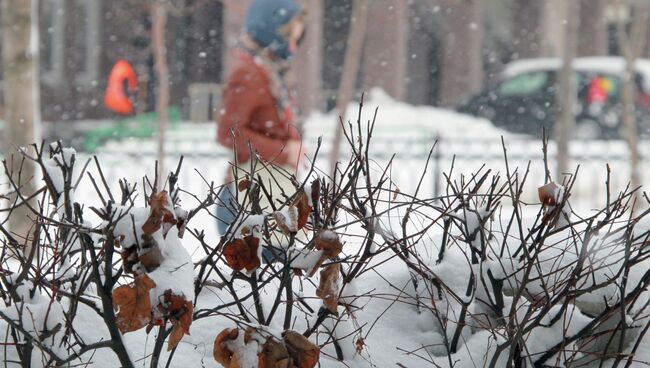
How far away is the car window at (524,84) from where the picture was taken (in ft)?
71.4

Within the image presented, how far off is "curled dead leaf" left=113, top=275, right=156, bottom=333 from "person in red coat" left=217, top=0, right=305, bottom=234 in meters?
2.83

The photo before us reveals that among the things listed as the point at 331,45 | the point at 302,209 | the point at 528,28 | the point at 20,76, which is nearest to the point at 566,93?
the point at 20,76

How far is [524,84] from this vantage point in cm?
2194

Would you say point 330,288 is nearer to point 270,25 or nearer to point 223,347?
point 223,347

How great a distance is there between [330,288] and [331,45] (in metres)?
23.6

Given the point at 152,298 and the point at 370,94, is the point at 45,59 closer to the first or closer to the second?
the point at 370,94

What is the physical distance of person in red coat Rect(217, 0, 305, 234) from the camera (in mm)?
4938

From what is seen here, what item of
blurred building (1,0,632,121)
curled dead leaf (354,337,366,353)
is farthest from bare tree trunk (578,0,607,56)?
curled dead leaf (354,337,366,353)

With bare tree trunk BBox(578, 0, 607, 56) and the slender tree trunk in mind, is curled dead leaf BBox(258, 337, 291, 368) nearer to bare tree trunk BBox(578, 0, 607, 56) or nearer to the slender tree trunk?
the slender tree trunk

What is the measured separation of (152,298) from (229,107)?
3185 mm

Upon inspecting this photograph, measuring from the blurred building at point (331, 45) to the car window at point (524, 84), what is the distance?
10.6 ft

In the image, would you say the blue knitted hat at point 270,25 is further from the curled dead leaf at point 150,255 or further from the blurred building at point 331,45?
the blurred building at point 331,45

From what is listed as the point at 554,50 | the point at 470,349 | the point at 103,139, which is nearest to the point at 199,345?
the point at 470,349

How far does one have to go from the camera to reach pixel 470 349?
2.31 meters
